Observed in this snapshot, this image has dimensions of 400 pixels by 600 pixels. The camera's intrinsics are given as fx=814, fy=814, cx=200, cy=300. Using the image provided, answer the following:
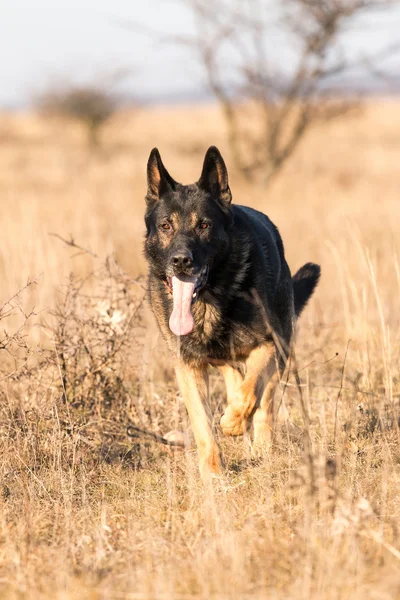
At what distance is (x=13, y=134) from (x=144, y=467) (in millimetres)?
45715

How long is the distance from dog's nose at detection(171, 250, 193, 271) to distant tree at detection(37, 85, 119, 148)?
116ft

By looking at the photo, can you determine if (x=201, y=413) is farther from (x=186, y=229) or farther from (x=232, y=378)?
(x=186, y=229)

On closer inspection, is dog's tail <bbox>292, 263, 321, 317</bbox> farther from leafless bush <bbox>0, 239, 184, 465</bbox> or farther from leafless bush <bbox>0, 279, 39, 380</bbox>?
leafless bush <bbox>0, 279, 39, 380</bbox>

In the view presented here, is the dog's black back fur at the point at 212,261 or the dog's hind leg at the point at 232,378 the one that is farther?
the dog's hind leg at the point at 232,378

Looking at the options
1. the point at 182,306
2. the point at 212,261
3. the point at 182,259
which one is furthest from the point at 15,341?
the point at 212,261

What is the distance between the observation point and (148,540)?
350 cm

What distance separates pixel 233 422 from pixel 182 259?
940 millimetres

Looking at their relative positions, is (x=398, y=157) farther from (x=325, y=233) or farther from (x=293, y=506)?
(x=293, y=506)

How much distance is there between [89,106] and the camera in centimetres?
4000

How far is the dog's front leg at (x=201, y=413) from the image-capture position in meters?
4.56

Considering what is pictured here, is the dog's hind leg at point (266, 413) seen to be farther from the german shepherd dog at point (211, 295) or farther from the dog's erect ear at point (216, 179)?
the dog's erect ear at point (216, 179)

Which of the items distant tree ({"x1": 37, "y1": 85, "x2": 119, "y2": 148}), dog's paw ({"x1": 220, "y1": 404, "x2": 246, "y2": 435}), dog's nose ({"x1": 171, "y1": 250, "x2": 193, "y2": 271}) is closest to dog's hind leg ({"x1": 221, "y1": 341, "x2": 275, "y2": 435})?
dog's paw ({"x1": 220, "y1": 404, "x2": 246, "y2": 435})

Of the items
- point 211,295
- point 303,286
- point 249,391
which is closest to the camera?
point 249,391

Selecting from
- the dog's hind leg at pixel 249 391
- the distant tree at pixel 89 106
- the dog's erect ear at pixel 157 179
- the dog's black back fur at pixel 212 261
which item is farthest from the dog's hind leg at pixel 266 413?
the distant tree at pixel 89 106
